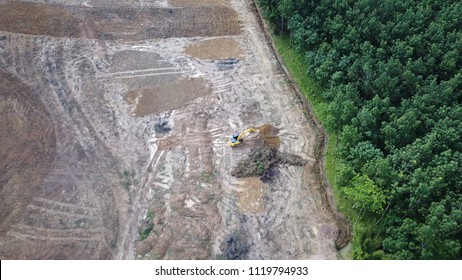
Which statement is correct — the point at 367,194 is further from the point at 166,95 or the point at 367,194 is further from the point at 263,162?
the point at 166,95

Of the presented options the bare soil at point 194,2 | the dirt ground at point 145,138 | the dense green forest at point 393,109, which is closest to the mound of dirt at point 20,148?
the dirt ground at point 145,138

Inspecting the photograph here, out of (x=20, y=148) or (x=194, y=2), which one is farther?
(x=194, y=2)

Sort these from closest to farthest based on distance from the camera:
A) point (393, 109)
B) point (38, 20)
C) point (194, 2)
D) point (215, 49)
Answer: point (393, 109)
point (215, 49)
point (38, 20)
point (194, 2)

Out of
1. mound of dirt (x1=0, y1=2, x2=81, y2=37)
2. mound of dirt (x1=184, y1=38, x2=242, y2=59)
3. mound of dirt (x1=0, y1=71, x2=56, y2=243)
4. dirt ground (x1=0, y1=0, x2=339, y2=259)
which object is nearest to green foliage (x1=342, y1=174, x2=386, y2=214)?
dirt ground (x1=0, y1=0, x2=339, y2=259)

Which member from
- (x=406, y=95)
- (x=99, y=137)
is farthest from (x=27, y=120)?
(x=406, y=95)

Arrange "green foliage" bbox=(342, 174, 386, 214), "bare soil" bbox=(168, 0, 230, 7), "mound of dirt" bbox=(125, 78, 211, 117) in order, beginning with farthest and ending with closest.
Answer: "bare soil" bbox=(168, 0, 230, 7)
"mound of dirt" bbox=(125, 78, 211, 117)
"green foliage" bbox=(342, 174, 386, 214)

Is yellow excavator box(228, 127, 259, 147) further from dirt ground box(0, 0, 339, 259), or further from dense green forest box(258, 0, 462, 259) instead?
dense green forest box(258, 0, 462, 259)

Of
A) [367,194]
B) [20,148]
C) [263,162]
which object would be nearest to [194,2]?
[263,162]

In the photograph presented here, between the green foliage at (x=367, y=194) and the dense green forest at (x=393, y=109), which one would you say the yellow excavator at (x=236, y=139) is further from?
the green foliage at (x=367, y=194)
